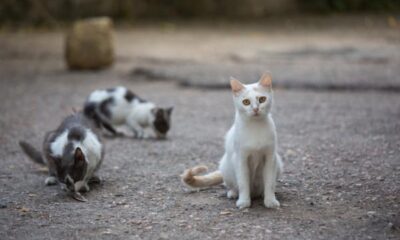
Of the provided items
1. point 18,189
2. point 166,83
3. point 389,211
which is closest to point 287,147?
point 389,211

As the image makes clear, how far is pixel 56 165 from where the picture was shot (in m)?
5.43

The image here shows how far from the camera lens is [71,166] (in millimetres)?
5398

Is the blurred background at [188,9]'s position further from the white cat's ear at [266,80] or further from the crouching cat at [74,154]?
the white cat's ear at [266,80]

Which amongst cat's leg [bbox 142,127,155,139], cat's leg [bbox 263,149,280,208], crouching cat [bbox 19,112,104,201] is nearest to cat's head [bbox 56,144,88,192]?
crouching cat [bbox 19,112,104,201]

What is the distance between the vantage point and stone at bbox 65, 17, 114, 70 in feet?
40.7

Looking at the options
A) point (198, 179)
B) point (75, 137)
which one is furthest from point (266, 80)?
point (75, 137)

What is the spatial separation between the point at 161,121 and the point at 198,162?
59.2 inches

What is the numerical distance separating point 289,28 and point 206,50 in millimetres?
3118

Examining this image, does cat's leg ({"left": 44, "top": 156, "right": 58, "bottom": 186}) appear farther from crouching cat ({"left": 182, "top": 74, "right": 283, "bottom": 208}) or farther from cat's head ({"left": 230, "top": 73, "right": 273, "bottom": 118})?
cat's head ({"left": 230, "top": 73, "right": 273, "bottom": 118})

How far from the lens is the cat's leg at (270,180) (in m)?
4.97

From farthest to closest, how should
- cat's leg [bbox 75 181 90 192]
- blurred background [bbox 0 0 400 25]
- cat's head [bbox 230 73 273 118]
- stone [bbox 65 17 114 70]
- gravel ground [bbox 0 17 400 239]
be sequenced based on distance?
blurred background [bbox 0 0 400 25] < stone [bbox 65 17 114 70] < cat's leg [bbox 75 181 90 192] < cat's head [bbox 230 73 273 118] < gravel ground [bbox 0 17 400 239]

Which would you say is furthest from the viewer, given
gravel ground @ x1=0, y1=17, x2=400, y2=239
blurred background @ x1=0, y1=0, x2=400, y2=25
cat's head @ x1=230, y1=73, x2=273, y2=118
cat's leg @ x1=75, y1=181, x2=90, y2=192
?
blurred background @ x1=0, y1=0, x2=400, y2=25

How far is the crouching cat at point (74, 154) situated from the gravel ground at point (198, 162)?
148 mm

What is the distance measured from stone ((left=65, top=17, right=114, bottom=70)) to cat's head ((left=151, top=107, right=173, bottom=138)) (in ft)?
15.3
